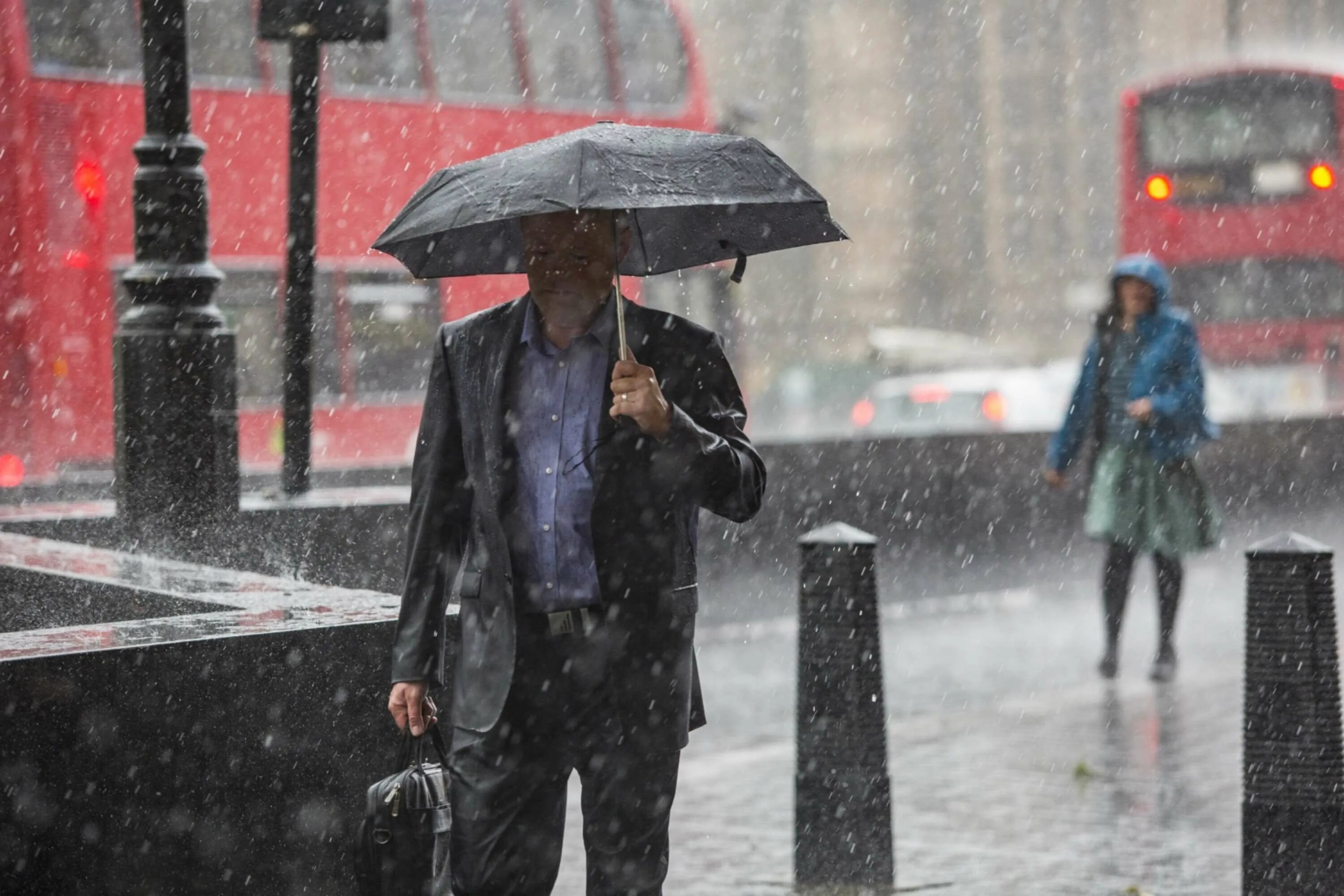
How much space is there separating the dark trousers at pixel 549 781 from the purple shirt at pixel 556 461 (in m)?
0.08

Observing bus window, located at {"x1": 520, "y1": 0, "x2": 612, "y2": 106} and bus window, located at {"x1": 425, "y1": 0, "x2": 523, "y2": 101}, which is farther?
bus window, located at {"x1": 520, "y1": 0, "x2": 612, "y2": 106}

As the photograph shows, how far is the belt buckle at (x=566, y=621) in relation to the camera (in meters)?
3.50

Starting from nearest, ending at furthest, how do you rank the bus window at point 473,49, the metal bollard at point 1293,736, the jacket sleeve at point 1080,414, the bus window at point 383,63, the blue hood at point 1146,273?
the metal bollard at point 1293,736, the blue hood at point 1146,273, the jacket sleeve at point 1080,414, the bus window at point 383,63, the bus window at point 473,49

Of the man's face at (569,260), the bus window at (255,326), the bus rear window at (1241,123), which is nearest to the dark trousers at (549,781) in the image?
the man's face at (569,260)

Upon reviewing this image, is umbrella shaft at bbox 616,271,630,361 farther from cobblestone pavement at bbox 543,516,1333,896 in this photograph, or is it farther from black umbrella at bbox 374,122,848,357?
cobblestone pavement at bbox 543,516,1333,896

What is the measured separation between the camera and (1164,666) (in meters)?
9.36

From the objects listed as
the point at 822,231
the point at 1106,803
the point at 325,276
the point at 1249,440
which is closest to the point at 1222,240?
the point at 1249,440

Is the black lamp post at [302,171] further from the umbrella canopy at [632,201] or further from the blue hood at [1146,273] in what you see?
the blue hood at [1146,273]

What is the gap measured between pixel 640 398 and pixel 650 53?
1488cm

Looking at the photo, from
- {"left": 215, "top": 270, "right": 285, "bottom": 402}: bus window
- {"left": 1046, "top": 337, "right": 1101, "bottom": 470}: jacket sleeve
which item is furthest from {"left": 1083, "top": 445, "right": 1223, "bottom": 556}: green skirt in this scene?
{"left": 215, "top": 270, "right": 285, "bottom": 402}: bus window

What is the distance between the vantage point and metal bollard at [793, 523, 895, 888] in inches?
215

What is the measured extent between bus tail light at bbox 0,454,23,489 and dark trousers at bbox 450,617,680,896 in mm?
10985

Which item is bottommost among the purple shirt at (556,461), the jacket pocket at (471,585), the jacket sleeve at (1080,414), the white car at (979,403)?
the white car at (979,403)

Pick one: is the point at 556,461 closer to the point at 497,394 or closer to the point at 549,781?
the point at 497,394
